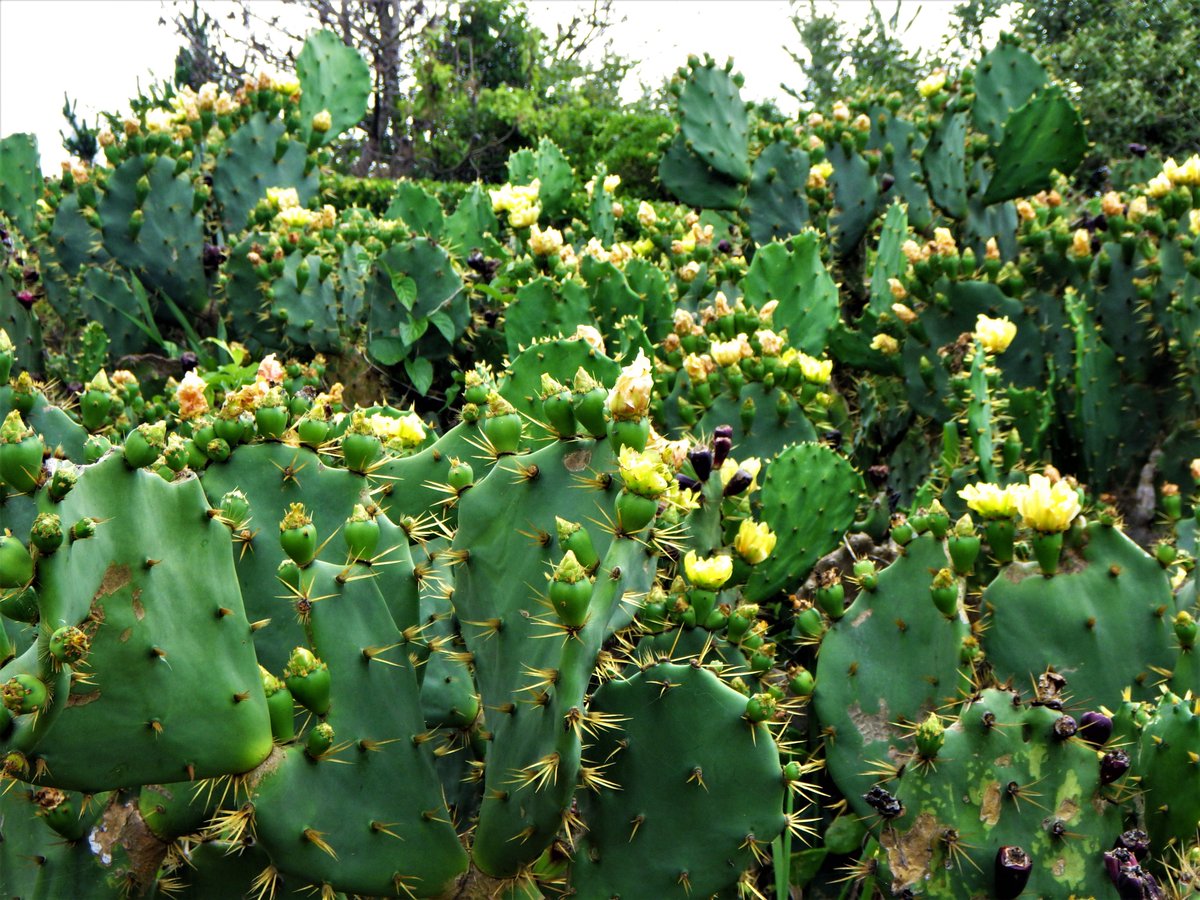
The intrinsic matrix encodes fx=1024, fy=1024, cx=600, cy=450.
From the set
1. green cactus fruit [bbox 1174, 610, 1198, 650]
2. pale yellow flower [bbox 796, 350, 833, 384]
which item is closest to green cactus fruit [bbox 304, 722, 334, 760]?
green cactus fruit [bbox 1174, 610, 1198, 650]

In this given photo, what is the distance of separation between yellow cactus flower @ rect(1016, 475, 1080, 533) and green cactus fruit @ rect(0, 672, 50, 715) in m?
1.54

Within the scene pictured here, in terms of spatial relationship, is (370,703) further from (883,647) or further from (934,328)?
(934,328)

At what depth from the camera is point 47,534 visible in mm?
1113

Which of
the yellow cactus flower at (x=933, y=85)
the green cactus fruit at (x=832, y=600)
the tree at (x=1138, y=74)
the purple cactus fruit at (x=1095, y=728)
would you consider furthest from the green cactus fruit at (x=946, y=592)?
the tree at (x=1138, y=74)

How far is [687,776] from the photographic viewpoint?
1.47 meters

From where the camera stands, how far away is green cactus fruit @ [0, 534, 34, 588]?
1.12 meters

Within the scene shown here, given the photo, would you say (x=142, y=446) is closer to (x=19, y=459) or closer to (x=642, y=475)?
(x=19, y=459)

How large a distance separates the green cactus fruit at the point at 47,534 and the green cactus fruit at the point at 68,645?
89 millimetres

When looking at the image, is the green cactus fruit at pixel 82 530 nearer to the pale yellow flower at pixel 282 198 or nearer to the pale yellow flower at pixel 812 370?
the pale yellow flower at pixel 812 370

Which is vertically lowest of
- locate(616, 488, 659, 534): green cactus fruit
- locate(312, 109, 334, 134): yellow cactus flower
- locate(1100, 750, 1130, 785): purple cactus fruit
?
locate(1100, 750, 1130, 785): purple cactus fruit

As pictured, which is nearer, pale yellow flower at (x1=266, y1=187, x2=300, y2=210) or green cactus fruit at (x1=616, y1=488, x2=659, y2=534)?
green cactus fruit at (x1=616, y1=488, x2=659, y2=534)

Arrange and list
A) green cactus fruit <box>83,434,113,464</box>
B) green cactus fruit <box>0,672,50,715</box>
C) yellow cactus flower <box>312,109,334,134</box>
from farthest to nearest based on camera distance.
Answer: yellow cactus flower <box>312,109,334,134</box> → green cactus fruit <box>83,434,113,464</box> → green cactus fruit <box>0,672,50,715</box>

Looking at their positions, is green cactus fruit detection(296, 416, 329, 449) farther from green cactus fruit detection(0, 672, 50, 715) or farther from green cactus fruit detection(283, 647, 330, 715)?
green cactus fruit detection(0, 672, 50, 715)

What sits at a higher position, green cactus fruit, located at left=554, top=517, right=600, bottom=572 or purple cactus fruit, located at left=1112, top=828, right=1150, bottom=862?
green cactus fruit, located at left=554, top=517, right=600, bottom=572
